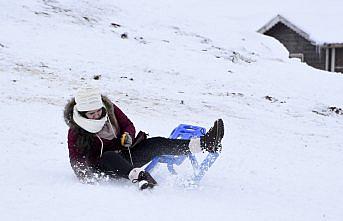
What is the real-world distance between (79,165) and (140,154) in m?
0.49

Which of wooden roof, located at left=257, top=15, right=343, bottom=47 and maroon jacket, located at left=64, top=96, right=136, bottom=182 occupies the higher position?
maroon jacket, located at left=64, top=96, right=136, bottom=182

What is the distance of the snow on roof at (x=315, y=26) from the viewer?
2020 centimetres

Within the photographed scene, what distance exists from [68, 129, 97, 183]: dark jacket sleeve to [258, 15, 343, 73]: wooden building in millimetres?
17445

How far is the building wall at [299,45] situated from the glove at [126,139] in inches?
709

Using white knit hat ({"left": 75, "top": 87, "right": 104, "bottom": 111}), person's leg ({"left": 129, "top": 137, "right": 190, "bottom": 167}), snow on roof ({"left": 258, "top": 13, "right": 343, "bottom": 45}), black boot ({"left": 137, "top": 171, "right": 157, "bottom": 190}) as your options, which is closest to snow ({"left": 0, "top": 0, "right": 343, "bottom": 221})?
black boot ({"left": 137, "top": 171, "right": 157, "bottom": 190})

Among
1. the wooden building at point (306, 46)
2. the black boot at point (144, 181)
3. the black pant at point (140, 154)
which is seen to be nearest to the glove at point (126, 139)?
the black pant at point (140, 154)

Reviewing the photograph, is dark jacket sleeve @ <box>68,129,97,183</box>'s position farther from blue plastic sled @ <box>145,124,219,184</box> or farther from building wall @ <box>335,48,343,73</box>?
building wall @ <box>335,48,343,73</box>

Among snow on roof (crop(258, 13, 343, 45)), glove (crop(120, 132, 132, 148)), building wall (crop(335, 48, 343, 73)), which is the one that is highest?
glove (crop(120, 132, 132, 148))

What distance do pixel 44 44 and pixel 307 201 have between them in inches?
253

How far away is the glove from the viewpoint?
393 centimetres

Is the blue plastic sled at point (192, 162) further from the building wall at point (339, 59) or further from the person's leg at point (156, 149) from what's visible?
the building wall at point (339, 59)

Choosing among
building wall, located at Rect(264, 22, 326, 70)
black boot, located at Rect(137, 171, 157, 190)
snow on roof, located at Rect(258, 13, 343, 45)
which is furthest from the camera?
building wall, located at Rect(264, 22, 326, 70)

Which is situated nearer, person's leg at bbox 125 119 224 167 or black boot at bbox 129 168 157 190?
black boot at bbox 129 168 157 190

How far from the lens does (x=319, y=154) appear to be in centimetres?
551
